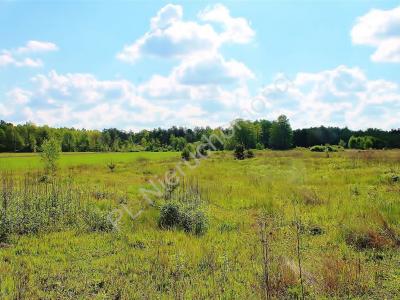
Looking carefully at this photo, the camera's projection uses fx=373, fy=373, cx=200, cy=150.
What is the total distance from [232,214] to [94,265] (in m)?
5.14

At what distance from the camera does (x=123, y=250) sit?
23.5ft

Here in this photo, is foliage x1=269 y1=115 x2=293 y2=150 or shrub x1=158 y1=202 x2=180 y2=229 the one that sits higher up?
foliage x1=269 y1=115 x2=293 y2=150

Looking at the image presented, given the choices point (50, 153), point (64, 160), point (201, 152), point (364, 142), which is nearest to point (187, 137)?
point (364, 142)

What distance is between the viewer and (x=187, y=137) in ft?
320

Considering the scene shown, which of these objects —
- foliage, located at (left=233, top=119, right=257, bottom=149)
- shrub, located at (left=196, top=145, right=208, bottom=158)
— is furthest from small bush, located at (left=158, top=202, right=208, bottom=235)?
foliage, located at (left=233, top=119, right=257, bottom=149)

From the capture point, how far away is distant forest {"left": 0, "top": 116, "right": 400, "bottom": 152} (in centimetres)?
6794

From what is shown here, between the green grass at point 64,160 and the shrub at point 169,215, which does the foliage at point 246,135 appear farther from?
the shrub at point 169,215

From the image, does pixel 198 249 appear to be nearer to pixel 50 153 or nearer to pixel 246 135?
pixel 50 153

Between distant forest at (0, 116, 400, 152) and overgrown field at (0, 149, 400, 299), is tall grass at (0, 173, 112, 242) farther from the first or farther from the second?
distant forest at (0, 116, 400, 152)

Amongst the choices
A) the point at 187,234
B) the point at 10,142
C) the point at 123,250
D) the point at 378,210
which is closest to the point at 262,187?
the point at 378,210

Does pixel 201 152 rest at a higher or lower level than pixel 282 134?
lower

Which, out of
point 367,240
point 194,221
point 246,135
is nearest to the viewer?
point 367,240

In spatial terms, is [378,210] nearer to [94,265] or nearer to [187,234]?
[187,234]

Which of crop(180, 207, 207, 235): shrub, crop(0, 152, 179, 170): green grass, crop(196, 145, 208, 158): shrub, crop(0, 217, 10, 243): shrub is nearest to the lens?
crop(0, 217, 10, 243): shrub
